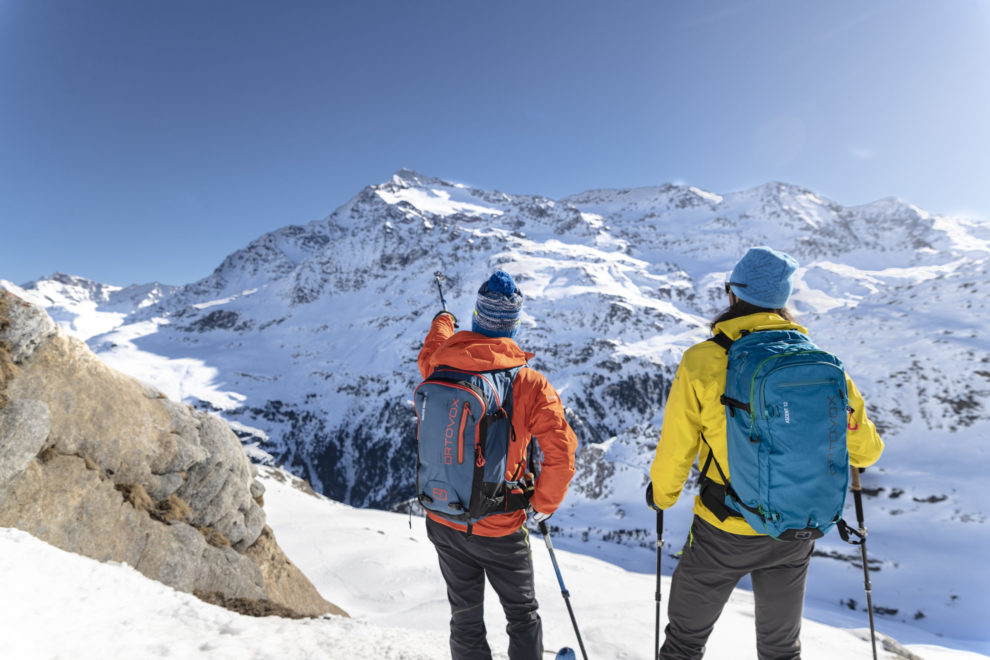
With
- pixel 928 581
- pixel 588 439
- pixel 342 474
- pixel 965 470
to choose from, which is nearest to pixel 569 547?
pixel 928 581

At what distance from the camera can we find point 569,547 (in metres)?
50.3

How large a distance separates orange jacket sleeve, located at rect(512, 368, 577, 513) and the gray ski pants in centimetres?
102

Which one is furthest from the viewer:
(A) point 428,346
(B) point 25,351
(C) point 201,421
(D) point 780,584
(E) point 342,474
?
(E) point 342,474

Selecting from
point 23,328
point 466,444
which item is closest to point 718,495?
point 466,444

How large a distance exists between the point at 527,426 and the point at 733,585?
189 centimetres

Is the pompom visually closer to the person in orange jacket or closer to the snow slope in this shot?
the person in orange jacket

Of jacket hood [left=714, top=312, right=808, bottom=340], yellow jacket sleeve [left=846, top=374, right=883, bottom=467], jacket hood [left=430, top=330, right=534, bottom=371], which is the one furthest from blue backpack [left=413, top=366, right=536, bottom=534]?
yellow jacket sleeve [left=846, top=374, right=883, bottom=467]

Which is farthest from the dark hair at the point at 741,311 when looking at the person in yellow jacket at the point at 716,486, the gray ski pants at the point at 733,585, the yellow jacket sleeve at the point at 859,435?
the gray ski pants at the point at 733,585

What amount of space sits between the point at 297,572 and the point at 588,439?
153268 millimetres

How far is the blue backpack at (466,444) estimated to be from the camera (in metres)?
3.37

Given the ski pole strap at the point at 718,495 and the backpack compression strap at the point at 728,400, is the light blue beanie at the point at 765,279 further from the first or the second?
the ski pole strap at the point at 718,495

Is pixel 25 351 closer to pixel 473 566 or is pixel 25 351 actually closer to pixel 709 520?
pixel 473 566

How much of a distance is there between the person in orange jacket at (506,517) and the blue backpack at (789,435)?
1.20 m

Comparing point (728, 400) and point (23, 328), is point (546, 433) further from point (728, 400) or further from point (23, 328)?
point (23, 328)
